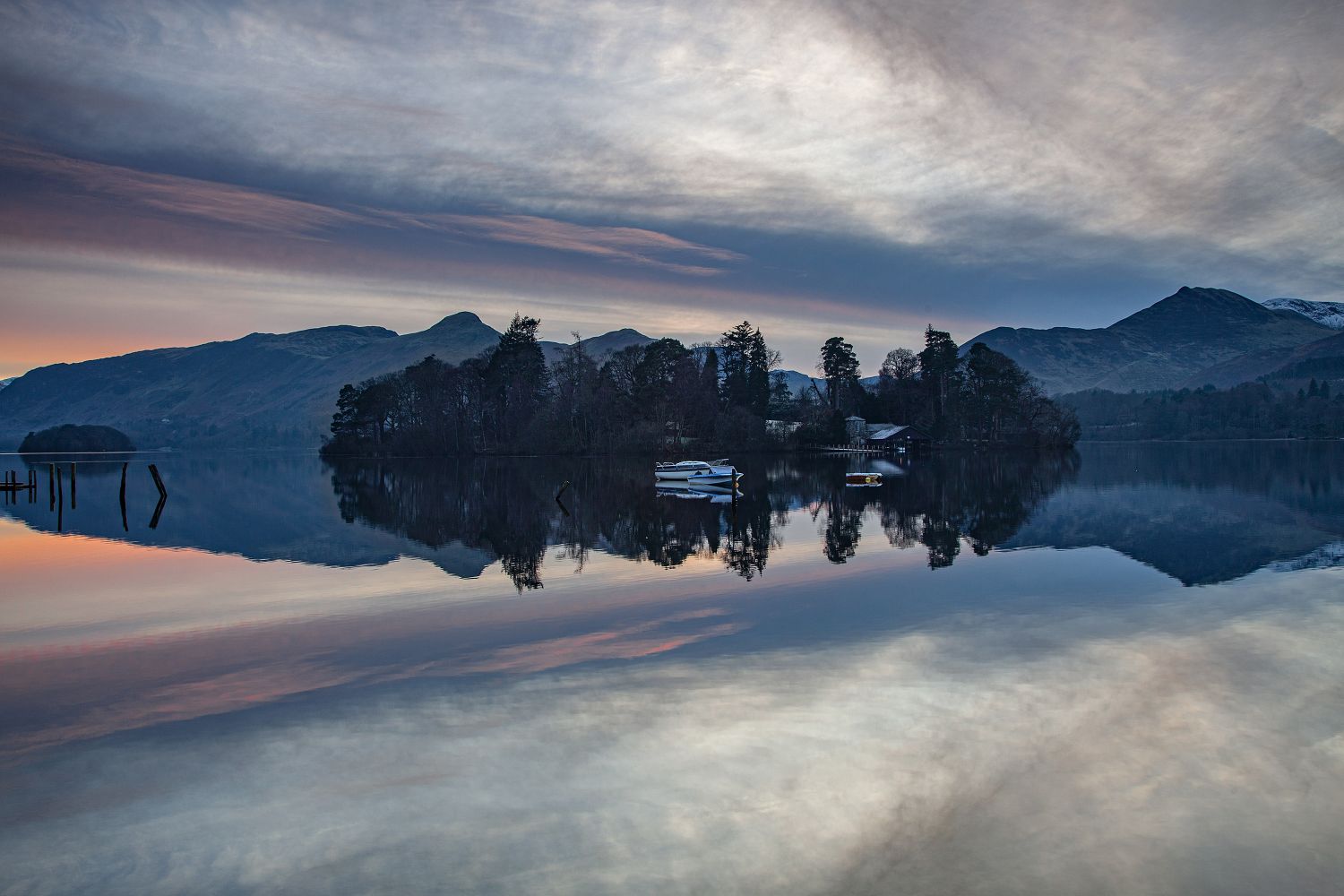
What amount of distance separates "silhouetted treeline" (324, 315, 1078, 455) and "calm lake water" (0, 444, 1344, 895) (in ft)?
302

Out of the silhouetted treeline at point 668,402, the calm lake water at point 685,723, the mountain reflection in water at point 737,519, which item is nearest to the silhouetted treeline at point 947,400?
the silhouetted treeline at point 668,402

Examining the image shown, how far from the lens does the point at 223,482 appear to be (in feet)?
266

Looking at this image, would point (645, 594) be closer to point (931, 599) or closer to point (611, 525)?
point (931, 599)

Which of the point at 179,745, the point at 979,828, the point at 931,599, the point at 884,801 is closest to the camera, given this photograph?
the point at 979,828

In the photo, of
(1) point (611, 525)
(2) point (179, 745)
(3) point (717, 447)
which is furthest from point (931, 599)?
(3) point (717, 447)

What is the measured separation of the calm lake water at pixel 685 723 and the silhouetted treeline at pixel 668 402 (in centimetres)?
9191

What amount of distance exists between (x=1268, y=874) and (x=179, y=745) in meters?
12.7

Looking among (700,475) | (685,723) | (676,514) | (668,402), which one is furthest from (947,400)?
(685,723)

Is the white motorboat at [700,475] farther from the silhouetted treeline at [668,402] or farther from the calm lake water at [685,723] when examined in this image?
the silhouetted treeline at [668,402]

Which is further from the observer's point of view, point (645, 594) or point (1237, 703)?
point (645, 594)

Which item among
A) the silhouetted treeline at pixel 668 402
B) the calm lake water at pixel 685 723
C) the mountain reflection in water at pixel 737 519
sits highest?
→ the silhouetted treeline at pixel 668 402

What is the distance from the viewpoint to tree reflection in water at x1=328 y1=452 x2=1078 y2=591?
28.2m

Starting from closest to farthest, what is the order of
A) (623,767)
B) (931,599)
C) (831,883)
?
(831,883) < (623,767) < (931,599)

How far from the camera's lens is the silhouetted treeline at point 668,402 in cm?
12162
